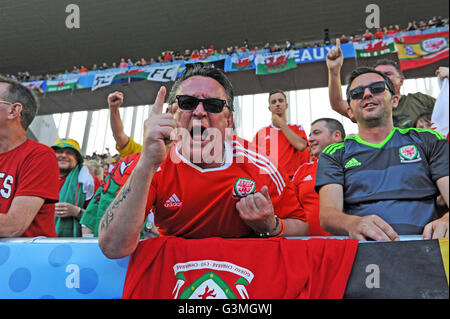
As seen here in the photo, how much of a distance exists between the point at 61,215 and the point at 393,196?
2403mm

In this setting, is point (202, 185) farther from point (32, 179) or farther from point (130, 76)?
point (130, 76)

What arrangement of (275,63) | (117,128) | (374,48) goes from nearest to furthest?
(117,128)
(374,48)
(275,63)

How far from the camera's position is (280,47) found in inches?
313

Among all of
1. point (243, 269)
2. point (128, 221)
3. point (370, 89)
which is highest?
point (370, 89)

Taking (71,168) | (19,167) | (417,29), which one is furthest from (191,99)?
(417,29)

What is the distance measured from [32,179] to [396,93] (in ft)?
6.54

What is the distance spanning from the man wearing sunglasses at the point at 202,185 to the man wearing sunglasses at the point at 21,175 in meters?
0.61

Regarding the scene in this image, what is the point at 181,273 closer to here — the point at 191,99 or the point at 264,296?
the point at 264,296

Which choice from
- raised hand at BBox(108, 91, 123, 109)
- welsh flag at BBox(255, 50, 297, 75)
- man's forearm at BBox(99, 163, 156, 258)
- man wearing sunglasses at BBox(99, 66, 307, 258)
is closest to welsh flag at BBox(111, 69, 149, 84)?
welsh flag at BBox(255, 50, 297, 75)

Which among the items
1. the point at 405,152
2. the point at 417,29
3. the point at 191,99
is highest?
the point at 417,29

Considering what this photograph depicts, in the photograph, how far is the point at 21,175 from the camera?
5.04 feet

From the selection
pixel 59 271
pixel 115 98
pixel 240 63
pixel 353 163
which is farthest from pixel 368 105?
pixel 240 63
